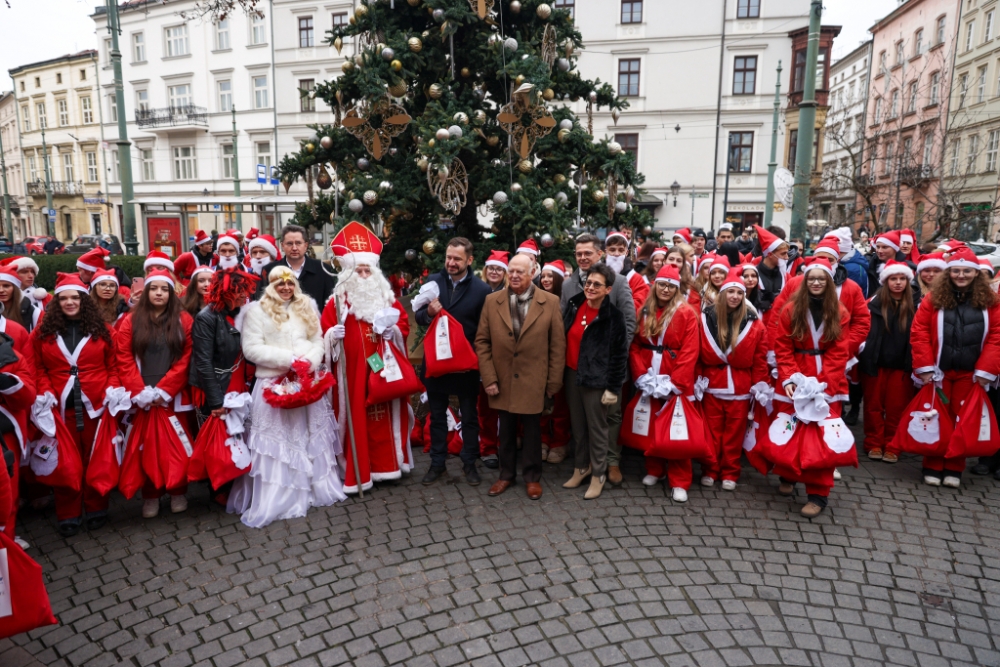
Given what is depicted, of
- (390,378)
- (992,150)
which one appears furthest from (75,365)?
(992,150)

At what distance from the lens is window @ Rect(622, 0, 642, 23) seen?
31.6 meters

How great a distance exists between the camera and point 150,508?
474cm

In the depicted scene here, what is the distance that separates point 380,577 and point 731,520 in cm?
259

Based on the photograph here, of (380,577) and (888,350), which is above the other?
(888,350)

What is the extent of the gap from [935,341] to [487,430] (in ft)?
13.0

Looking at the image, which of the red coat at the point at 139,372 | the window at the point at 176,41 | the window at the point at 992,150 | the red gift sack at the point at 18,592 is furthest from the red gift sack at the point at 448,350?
the window at the point at 176,41

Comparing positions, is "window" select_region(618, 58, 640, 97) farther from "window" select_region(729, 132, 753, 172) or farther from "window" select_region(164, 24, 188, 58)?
"window" select_region(164, 24, 188, 58)

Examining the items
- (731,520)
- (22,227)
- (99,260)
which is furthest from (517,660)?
(22,227)

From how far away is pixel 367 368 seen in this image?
5125 millimetres

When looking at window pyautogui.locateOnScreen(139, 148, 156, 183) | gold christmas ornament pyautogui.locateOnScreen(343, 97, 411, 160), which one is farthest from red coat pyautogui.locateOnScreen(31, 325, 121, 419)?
window pyautogui.locateOnScreen(139, 148, 156, 183)

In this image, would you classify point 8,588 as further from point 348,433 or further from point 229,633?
point 348,433

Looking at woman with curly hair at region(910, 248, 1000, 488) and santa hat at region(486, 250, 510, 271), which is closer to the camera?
woman with curly hair at region(910, 248, 1000, 488)

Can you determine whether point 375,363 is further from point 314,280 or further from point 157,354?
point 314,280

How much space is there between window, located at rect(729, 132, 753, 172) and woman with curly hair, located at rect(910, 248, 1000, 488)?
28788mm
